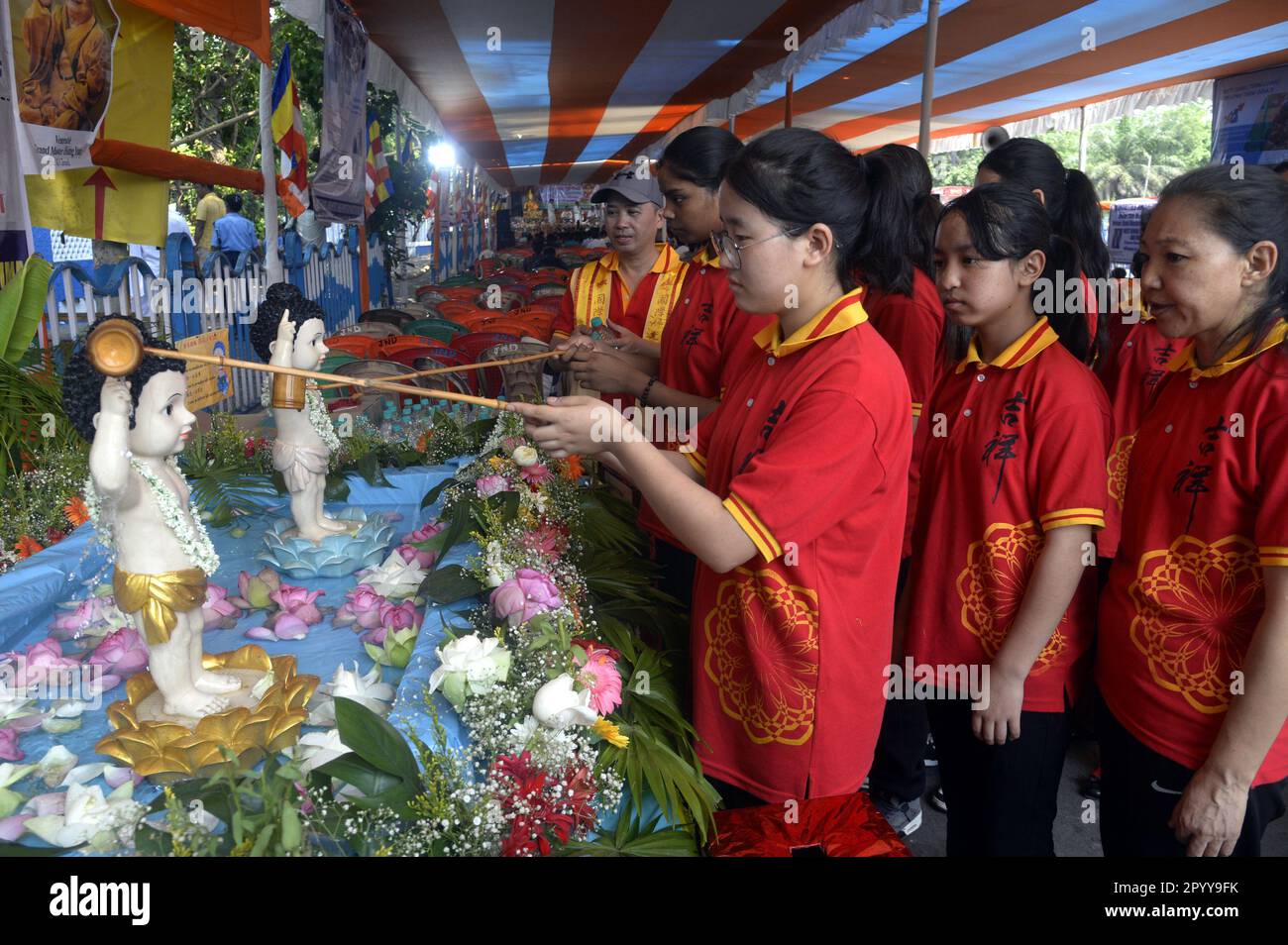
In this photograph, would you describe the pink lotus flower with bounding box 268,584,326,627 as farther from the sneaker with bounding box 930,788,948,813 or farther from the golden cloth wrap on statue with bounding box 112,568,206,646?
the sneaker with bounding box 930,788,948,813

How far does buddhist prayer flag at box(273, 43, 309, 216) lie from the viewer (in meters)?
5.04

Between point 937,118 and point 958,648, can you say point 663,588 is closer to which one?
point 958,648

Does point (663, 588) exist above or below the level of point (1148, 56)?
below

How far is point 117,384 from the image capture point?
1.60 meters

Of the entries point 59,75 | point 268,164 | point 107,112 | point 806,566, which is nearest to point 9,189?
point 59,75

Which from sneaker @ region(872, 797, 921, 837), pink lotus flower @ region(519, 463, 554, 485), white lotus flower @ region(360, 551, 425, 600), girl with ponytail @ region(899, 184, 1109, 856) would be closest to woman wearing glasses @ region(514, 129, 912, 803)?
girl with ponytail @ region(899, 184, 1109, 856)

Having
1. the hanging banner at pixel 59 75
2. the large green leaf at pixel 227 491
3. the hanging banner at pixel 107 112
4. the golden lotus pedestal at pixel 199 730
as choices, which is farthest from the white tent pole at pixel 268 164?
the golden lotus pedestal at pixel 199 730

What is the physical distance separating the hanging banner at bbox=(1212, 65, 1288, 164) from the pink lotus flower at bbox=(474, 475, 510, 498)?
7182 millimetres

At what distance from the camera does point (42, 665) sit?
180 centimetres

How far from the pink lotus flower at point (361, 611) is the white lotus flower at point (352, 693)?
28 centimetres

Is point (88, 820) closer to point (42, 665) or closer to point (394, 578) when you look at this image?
point (42, 665)

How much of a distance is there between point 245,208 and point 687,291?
1285cm

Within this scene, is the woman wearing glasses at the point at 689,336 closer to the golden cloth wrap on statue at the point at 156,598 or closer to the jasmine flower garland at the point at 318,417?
the jasmine flower garland at the point at 318,417
